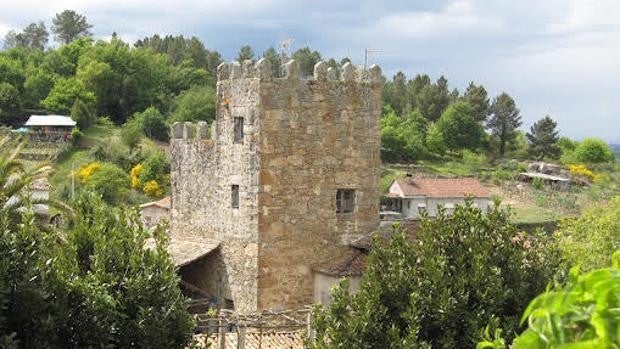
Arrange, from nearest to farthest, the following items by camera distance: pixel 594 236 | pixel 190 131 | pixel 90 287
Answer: pixel 90 287
pixel 190 131
pixel 594 236

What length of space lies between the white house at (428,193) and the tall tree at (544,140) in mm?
47786

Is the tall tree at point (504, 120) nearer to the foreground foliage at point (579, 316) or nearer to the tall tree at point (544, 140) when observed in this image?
the tall tree at point (544, 140)

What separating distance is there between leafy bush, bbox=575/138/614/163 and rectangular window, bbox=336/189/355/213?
92.1 meters

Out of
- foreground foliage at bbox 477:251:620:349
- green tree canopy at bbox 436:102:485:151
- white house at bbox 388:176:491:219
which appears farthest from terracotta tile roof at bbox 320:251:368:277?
green tree canopy at bbox 436:102:485:151

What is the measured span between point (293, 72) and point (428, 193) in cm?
4536

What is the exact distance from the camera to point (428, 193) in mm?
64438

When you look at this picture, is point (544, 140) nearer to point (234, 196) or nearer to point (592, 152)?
point (592, 152)

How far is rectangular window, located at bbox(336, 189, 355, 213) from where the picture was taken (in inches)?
832

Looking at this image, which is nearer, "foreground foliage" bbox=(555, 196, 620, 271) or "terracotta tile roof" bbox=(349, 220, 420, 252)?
"terracotta tile roof" bbox=(349, 220, 420, 252)

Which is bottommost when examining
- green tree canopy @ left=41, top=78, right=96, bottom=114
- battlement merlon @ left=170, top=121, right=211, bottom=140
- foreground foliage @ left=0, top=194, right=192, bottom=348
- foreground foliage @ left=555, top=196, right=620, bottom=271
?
foreground foliage @ left=555, top=196, right=620, bottom=271

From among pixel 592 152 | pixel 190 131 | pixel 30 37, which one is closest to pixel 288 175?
pixel 190 131

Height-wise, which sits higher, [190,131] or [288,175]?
[190,131]

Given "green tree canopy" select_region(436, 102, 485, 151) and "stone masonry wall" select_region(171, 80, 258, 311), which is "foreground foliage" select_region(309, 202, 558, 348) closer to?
"stone masonry wall" select_region(171, 80, 258, 311)

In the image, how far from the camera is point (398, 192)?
6562cm
